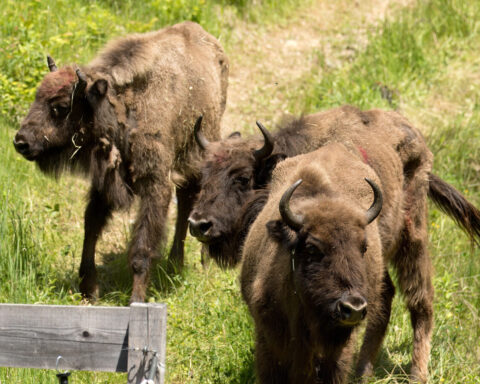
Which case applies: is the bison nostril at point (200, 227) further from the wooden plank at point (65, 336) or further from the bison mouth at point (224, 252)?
the wooden plank at point (65, 336)

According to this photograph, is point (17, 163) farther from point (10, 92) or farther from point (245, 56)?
point (245, 56)

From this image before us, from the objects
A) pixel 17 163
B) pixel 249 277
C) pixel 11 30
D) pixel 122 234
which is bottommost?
pixel 122 234

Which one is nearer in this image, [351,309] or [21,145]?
[351,309]

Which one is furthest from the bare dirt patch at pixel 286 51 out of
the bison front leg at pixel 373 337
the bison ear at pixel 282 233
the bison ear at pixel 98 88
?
the bison ear at pixel 282 233

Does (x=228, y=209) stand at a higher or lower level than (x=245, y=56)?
higher

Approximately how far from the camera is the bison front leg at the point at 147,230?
22.7ft

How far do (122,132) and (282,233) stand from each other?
3149 millimetres

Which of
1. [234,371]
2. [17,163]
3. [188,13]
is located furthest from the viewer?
[188,13]

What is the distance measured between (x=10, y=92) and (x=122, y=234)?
8.08 feet

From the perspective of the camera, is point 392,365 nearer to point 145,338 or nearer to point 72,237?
point 72,237

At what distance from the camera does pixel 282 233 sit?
13.8 feet

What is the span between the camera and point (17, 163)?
26.9 feet

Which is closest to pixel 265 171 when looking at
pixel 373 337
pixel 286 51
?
pixel 373 337

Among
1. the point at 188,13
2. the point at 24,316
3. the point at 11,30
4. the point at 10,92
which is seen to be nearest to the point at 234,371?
the point at 24,316
